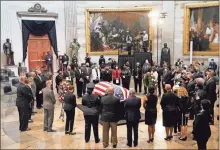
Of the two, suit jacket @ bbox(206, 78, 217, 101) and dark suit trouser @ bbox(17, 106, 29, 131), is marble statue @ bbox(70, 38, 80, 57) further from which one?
suit jacket @ bbox(206, 78, 217, 101)

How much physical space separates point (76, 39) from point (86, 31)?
0.93 m

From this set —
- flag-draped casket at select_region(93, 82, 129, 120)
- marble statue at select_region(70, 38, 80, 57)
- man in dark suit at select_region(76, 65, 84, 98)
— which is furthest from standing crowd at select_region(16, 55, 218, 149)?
marble statue at select_region(70, 38, 80, 57)

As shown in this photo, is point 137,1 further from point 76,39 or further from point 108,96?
point 108,96

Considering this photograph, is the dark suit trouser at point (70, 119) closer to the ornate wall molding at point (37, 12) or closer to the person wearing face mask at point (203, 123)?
the person wearing face mask at point (203, 123)

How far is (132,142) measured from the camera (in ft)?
22.8

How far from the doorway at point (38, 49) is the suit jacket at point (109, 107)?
12734 mm

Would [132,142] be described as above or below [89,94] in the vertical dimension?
below

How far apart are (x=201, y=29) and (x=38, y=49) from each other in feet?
36.2

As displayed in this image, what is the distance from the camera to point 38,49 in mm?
19047

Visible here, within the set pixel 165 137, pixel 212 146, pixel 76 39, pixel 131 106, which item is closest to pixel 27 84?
pixel 131 106

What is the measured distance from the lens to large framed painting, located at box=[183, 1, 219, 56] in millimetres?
17750

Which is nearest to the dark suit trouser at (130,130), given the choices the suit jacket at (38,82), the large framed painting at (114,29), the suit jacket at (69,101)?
the suit jacket at (69,101)

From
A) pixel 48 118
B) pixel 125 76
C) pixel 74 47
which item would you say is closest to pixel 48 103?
pixel 48 118

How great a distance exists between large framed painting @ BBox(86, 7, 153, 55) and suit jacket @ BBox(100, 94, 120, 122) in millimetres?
13577
